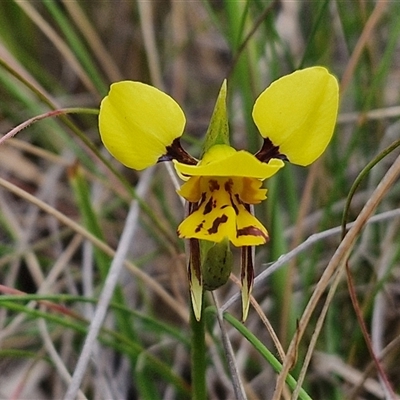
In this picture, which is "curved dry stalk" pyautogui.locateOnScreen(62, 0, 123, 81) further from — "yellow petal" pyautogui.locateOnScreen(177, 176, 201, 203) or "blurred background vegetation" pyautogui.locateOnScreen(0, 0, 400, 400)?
"yellow petal" pyautogui.locateOnScreen(177, 176, 201, 203)

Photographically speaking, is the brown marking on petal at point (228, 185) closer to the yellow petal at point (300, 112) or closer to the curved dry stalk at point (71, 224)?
the yellow petal at point (300, 112)

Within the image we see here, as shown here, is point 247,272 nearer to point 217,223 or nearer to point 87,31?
point 217,223

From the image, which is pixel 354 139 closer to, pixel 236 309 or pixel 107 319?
pixel 236 309

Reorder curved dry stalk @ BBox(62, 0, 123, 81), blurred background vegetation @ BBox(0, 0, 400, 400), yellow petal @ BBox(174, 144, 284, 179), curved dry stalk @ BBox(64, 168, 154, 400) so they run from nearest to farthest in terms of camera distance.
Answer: yellow petal @ BBox(174, 144, 284, 179) → curved dry stalk @ BBox(64, 168, 154, 400) → blurred background vegetation @ BBox(0, 0, 400, 400) → curved dry stalk @ BBox(62, 0, 123, 81)

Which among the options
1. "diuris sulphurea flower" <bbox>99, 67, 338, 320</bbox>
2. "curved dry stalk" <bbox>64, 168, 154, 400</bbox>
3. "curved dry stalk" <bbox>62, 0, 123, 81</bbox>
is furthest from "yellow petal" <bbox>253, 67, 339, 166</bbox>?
"curved dry stalk" <bbox>62, 0, 123, 81</bbox>

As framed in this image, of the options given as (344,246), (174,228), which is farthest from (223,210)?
(174,228)

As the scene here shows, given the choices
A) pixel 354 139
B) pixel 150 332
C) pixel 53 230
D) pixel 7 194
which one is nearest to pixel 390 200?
pixel 354 139
